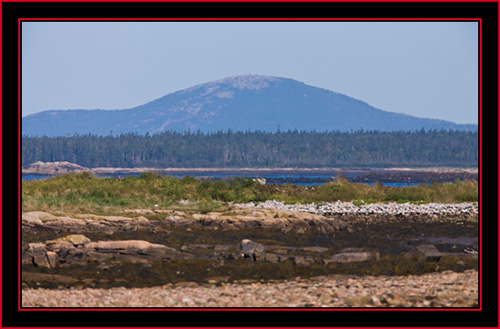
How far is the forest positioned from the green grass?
319 feet

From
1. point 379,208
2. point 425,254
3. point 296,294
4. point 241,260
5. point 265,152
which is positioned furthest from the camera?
point 265,152

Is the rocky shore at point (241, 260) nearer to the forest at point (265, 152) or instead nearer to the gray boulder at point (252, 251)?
the gray boulder at point (252, 251)

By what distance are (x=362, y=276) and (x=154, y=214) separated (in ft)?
36.7

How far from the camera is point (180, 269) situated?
13508mm

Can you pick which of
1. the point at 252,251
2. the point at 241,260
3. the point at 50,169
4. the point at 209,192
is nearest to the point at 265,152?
the point at 50,169

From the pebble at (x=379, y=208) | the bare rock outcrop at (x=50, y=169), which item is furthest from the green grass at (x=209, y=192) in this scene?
the bare rock outcrop at (x=50, y=169)

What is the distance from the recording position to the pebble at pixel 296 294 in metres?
9.62

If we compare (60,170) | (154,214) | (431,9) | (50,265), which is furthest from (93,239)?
(60,170)

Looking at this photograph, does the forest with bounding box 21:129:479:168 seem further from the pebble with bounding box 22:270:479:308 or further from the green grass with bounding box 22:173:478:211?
the pebble with bounding box 22:270:479:308

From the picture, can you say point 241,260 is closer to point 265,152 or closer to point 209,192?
point 209,192

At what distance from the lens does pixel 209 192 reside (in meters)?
31.8

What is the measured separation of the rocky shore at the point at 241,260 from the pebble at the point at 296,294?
0.06 feet

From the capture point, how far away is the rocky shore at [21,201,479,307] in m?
10.3

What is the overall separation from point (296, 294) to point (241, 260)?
13.0 feet
